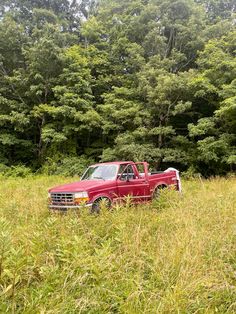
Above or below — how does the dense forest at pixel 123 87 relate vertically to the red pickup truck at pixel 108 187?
above

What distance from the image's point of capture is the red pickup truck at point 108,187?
743cm

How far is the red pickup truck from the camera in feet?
24.4

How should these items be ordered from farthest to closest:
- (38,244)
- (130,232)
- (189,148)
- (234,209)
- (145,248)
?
(189,148), (234,209), (130,232), (145,248), (38,244)

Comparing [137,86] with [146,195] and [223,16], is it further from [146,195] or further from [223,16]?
[146,195]

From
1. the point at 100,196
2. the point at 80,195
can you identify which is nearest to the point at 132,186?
the point at 100,196

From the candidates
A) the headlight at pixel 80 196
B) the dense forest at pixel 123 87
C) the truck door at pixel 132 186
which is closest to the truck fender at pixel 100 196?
the headlight at pixel 80 196

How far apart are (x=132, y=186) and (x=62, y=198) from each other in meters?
2.07

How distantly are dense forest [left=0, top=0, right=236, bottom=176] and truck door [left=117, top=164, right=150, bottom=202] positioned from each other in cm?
850

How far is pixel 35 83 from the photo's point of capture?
22.2m

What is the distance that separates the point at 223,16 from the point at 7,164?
68.4ft

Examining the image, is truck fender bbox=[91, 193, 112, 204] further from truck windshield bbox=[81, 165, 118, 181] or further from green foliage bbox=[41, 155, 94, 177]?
green foliage bbox=[41, 155, 94, 177]

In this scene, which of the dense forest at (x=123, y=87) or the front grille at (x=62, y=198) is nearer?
the front grille at (x=62, y=198)

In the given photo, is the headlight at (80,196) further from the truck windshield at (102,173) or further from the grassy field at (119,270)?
the grassy field at (119,270)

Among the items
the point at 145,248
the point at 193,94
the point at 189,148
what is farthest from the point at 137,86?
the point at 145,248
